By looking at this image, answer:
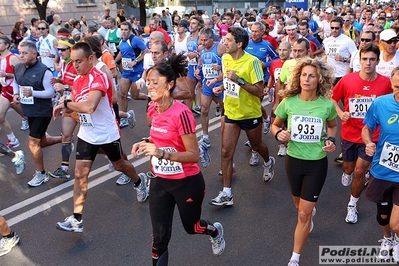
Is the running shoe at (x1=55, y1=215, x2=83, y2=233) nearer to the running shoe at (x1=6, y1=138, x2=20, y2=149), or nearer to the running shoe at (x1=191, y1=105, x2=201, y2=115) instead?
the running shoe at (x1=6, y1=138, x2=20, y2=149)

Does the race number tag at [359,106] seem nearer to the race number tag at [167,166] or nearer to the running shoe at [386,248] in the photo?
the running shoe at [386,248]

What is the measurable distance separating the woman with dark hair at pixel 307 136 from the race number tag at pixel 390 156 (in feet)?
1.40

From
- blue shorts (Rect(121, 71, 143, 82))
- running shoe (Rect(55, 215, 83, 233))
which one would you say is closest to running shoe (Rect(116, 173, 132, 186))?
running shoe (Rect(55, 215, 83, 233))

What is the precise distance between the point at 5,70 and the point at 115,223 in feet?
11.5

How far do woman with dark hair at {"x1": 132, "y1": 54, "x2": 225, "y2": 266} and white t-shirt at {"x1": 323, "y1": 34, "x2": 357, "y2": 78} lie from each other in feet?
15.5

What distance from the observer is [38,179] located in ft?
18.8

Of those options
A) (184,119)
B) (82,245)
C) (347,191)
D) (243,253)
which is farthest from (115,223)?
(347,191)

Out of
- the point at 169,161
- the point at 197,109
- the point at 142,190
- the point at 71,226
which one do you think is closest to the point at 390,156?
the point at 169,161

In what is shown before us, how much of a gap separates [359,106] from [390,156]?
1.13m

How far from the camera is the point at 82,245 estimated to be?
168 inches

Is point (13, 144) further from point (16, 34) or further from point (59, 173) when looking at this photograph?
point (16, 34)

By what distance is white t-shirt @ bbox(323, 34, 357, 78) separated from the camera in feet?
23.9

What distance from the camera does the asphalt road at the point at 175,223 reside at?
13.3ft

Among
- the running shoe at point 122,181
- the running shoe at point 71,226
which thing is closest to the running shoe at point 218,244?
the running shoe at point 71,226
